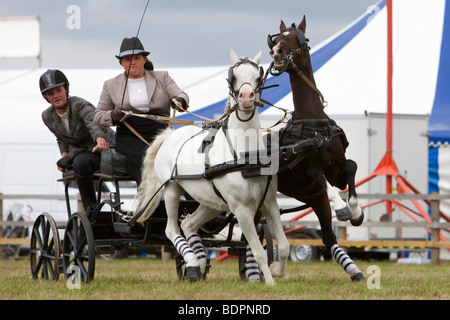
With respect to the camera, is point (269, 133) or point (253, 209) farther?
point (269, 133)

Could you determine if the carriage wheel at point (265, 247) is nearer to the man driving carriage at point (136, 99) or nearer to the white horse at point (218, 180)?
the white horse at point (218, 180)

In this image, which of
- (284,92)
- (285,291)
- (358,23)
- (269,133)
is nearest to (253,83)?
(269,133)

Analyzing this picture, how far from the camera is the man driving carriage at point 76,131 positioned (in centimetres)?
739

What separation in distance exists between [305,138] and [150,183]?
5.20ft

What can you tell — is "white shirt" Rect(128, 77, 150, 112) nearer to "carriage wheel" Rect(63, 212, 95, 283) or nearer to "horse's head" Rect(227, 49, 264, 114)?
"carriage wheel" Rect(63, 212, 95, 283)

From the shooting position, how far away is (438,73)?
13.9 metres

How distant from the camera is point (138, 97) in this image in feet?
24.1

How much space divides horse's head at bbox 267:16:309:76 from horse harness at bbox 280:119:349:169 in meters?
0.46

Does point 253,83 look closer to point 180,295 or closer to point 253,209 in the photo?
point 253,209

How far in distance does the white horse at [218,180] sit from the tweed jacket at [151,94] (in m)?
0.26

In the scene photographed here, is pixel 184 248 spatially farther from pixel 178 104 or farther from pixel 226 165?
pixel 178 104

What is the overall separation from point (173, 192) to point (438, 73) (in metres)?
8.07
